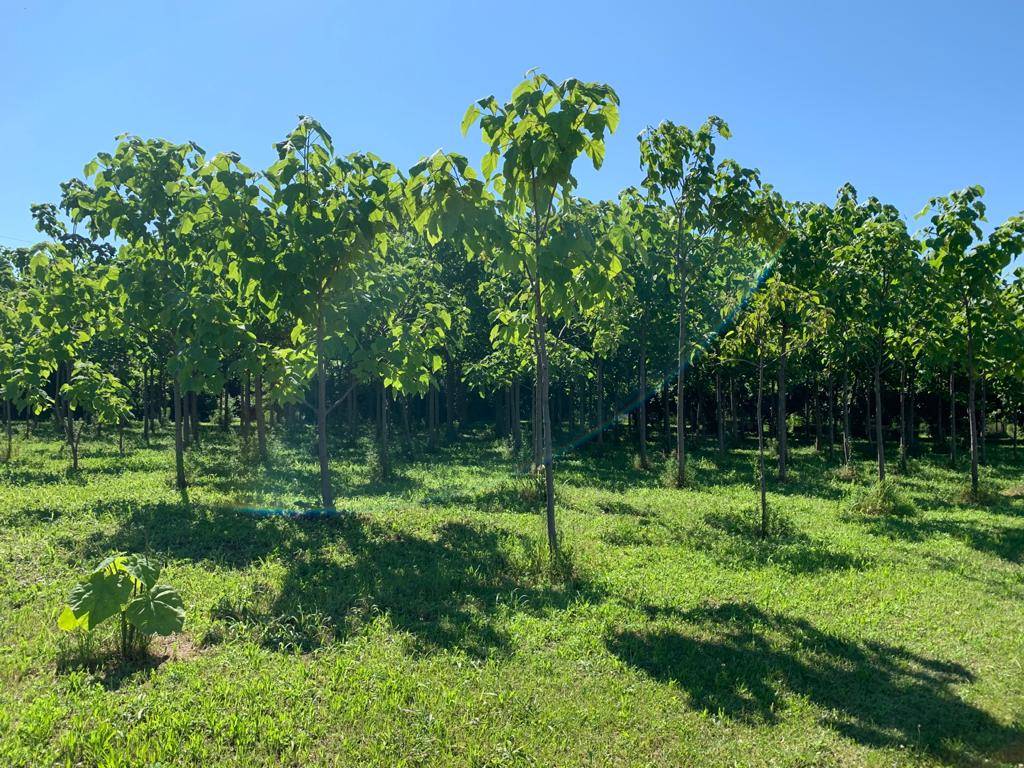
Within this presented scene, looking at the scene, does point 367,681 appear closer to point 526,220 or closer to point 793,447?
point 526,220

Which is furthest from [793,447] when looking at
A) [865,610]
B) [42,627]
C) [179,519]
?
[42,627]

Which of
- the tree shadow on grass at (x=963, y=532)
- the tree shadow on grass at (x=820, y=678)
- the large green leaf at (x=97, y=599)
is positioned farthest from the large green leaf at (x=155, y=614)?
the tree shadow on grass at (x=963, y=532)

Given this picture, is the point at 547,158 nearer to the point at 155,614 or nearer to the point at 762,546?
the point at 155,614

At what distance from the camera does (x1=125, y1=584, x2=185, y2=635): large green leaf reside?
4895 millimetres

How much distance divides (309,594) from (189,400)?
25300mm

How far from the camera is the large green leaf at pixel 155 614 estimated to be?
16.1 feet

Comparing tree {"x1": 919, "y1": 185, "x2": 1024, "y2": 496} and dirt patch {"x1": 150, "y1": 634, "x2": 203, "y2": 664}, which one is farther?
tree {"x1": 919, "y1": 185, "x2": 1024, "y2": 496}

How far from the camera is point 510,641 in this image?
19.1ft

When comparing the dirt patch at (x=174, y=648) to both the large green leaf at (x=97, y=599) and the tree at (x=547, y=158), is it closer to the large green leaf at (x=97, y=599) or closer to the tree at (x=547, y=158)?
the large green leaf at (x=97, y=599)

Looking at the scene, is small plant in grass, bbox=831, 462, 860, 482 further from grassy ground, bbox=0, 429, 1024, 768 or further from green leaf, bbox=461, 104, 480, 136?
green leaf, bbox=461, 104, 480, 136

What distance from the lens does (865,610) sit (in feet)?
23.7

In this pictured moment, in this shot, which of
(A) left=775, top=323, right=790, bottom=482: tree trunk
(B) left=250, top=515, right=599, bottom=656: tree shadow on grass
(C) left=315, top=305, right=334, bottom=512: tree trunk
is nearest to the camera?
(B) left=250, top=515, right=599, bottom=656: tree shadow on grass

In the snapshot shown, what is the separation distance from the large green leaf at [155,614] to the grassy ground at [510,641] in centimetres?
32

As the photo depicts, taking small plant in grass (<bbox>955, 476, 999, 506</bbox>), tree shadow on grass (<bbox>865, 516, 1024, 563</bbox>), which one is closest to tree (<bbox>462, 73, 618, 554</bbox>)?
tree shadow on grass (<bbox>865, 516, 1024, 563</bbox>)
